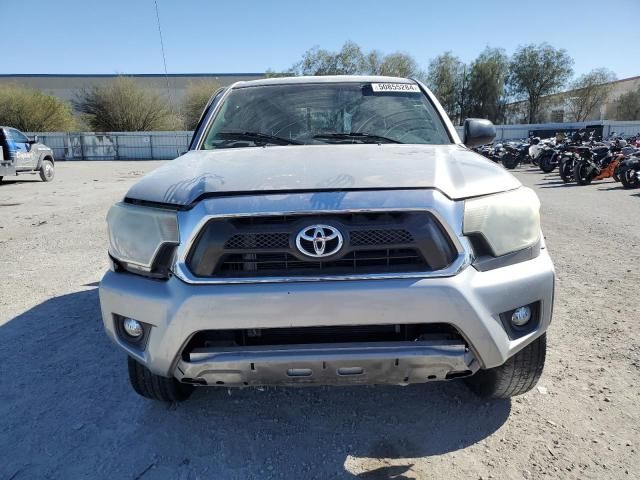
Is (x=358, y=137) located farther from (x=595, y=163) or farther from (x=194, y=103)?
(x=194, y=103)

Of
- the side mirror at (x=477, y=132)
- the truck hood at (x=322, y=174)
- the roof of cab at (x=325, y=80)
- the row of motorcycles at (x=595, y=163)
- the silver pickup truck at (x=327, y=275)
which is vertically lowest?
the row of motorcycles at (x=595, y=163)

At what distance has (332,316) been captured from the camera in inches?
72.2

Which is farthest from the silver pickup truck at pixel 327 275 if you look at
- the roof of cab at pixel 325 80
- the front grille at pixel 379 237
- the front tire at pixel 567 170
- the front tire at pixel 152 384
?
the front tire at pixel 567 170

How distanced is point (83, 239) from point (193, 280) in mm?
6119

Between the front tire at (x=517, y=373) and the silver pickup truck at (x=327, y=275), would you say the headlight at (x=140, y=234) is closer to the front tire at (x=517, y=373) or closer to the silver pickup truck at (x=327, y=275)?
the silver pickup truck at (x=327, y=275)

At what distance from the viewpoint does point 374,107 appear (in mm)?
3295

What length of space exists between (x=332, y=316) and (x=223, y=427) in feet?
3.54

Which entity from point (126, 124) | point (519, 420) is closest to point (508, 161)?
point (519, 420)

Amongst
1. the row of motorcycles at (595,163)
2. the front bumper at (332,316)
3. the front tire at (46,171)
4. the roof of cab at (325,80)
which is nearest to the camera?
the front bumper at (332,316)

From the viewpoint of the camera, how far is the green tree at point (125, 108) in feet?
147

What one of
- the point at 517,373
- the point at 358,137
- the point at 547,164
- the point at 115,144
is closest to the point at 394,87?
the point at 358,137

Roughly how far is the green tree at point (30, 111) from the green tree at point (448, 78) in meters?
A: 40.9

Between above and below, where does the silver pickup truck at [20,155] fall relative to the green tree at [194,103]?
below

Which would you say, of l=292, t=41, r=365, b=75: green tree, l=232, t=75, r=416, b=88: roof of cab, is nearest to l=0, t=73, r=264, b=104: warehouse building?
l=292, t=41, r=365, b=75: green tree
